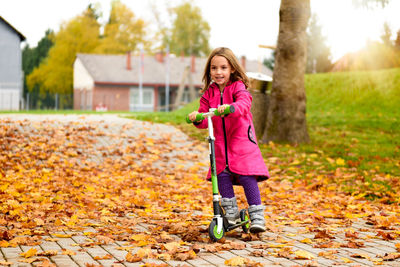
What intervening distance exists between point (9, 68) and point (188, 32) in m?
30.8

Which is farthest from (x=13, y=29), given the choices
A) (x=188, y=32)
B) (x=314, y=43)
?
(x=314, y=43)

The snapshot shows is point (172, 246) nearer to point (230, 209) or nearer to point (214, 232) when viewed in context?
point (214, 232)

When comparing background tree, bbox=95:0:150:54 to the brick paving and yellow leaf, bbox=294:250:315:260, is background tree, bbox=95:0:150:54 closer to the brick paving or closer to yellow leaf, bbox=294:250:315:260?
the brick paving

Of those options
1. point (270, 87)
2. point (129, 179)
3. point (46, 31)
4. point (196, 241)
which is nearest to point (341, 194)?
point (129, 179)

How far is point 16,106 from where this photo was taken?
35062mm

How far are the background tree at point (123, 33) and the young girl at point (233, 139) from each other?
175 ft

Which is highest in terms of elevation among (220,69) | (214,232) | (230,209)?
(220,69)

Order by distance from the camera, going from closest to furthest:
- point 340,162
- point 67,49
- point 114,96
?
1. point 340,162
2. point 114,96
3. point 67,49

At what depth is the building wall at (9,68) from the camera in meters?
35.0

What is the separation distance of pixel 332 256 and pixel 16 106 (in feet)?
110

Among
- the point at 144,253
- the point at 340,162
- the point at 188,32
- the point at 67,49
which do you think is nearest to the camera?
the point at 144,253

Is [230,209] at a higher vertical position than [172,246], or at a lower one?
higher

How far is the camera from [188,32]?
6316 centimetres

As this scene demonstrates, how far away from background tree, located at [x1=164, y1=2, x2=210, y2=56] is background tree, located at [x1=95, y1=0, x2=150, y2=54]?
5644mm
